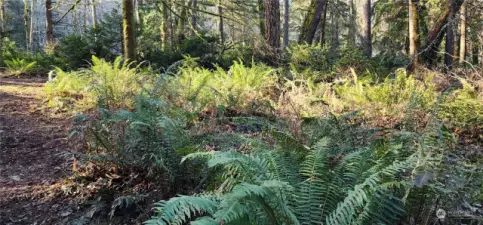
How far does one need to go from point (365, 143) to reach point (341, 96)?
341cm

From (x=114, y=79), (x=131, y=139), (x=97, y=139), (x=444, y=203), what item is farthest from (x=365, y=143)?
(x=114, y=79)

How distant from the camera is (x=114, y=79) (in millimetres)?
5539

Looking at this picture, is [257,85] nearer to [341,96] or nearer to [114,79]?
[341,96]

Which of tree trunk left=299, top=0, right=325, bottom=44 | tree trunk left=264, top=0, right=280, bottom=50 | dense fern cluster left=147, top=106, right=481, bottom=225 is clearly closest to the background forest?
dense fern cluster left=147, top=106, right=481, bottom=225

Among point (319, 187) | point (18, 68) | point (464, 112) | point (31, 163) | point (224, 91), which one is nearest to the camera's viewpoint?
point (319, 187)

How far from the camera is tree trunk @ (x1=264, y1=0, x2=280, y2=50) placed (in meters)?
8.66

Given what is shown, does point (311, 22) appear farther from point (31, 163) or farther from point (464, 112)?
point (31, 163)

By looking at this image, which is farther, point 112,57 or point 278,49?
point 112,57

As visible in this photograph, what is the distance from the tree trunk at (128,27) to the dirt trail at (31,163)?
71.8 inches

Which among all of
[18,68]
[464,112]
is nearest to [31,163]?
[464,112]

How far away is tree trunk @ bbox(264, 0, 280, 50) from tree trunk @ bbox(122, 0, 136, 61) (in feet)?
10.5

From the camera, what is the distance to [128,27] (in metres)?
7.01

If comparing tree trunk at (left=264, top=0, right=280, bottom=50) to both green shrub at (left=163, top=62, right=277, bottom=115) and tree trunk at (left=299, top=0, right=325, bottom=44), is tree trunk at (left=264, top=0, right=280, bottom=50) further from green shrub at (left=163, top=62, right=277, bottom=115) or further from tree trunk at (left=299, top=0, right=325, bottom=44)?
green shrub at (left=163, top=62, right=277, bottom=115)

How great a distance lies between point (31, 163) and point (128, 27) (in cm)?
373
